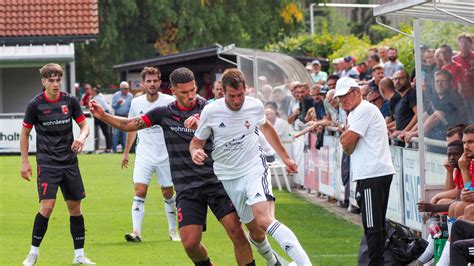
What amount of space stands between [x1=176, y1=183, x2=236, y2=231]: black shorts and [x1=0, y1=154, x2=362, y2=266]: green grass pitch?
2176mm

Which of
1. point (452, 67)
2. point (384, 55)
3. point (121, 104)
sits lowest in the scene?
point (121, 104)

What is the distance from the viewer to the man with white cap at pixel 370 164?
11750 mm

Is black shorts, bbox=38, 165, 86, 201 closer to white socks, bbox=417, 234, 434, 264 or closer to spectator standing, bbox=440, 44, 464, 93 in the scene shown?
white socks, bbox=417, 234, 434, 264

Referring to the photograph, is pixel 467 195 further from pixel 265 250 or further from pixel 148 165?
pixel 148 165

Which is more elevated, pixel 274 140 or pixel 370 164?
pixel 274 140

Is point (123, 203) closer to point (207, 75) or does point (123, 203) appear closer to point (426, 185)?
point (426, 185)

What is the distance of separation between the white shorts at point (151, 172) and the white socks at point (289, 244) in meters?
5.23

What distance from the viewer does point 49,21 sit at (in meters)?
46.2

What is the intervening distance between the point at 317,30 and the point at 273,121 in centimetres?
4480

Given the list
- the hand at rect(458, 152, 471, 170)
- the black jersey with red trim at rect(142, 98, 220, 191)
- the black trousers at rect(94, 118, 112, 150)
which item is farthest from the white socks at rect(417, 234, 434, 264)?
the black trousers at rect(94, 118, 112, 150)

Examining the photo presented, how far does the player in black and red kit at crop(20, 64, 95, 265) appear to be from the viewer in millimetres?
13031

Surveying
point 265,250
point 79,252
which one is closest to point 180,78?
point 265,250

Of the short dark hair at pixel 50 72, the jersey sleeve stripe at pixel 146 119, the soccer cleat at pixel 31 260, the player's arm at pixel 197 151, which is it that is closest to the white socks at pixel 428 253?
the player's arm at pixel 197 151

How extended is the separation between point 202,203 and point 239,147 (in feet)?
2.29
